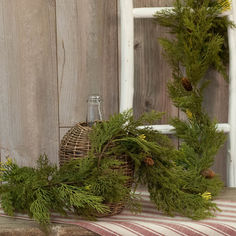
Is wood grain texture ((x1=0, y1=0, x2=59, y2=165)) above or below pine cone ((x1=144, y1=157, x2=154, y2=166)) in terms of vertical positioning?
above

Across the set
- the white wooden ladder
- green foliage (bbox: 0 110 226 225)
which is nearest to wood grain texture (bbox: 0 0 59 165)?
the white wooden ladder

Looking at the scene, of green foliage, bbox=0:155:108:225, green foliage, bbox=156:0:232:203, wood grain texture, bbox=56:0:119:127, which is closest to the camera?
green foliage, bbox=0:155:108:225

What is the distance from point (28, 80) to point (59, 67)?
0.30 ft

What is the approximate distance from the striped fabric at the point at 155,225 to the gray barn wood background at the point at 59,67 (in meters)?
0.36

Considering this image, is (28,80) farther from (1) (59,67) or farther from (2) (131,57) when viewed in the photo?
(2) (131,57)

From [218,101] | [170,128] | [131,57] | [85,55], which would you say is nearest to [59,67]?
[85,55]

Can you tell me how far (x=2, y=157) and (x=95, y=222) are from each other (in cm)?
47

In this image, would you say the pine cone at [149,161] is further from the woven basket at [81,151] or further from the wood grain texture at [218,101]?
the wood grain texture at [218,101]

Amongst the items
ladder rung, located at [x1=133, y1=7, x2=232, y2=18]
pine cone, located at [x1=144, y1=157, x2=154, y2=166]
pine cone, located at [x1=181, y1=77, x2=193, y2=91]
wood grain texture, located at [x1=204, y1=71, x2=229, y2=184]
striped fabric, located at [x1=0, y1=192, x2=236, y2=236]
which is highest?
ladder rung, located at [x1=133, y1=7, x2=232, y2=18]

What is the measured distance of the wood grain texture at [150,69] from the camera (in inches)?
46.6

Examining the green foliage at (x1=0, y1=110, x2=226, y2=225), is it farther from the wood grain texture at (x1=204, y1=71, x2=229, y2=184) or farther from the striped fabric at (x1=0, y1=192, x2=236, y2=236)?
the wood grain texture at (x1=204, y1=71, x2=229, y2=184)

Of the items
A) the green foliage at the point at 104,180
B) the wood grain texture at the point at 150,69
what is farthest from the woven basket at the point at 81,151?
the wood grain texture at the point at 150,69

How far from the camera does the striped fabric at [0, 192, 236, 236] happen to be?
787mm

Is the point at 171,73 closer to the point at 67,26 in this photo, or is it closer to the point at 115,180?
the point at 67,26
